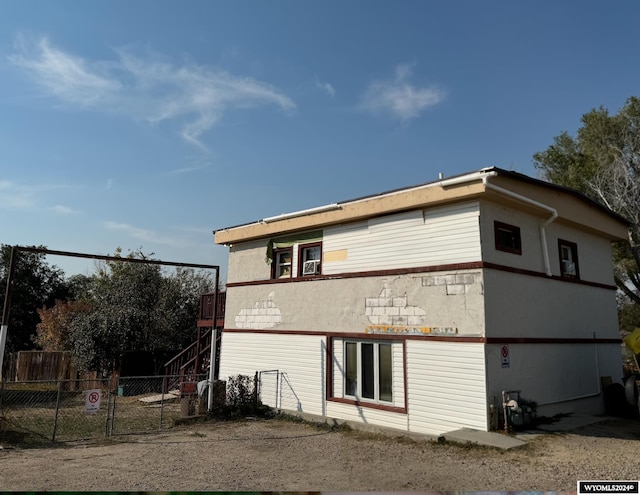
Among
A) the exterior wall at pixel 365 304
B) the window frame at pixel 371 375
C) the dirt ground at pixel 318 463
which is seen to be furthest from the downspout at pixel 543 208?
the window frame at pixel 371 375

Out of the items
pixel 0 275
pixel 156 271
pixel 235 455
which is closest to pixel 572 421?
pixel 235 455

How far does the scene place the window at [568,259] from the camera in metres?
13.9

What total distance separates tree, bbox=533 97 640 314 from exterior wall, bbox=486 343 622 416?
37.8 feet

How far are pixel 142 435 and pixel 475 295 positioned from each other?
9051 millimetres

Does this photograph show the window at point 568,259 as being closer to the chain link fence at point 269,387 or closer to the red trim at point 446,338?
the red trim at point 446,338

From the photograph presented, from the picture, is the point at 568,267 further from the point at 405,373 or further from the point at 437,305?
the point at 405,373

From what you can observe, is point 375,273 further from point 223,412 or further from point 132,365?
point 132,365

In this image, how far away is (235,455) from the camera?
32.1ft

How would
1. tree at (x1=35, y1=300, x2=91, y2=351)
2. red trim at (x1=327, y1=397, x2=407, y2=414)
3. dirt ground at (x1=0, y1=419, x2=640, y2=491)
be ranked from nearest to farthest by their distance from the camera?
dirt ground at (x1=0, y1=419, x2=640, y2=491) < red trim at (x1=327, y1=397, x2=407, y2=414) < tree at (x1=35, y1=300, x2=91, y2=351)

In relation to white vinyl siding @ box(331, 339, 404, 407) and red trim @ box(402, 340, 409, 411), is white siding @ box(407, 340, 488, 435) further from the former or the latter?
white vinyl siding @ box(331, 339, 404, 407)

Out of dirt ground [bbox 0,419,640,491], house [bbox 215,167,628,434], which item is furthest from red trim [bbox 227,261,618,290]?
dirt ground [bbox 0,419,640,491]

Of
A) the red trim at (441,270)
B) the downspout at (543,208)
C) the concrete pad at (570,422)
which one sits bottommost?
the concrete pad at (570,422)

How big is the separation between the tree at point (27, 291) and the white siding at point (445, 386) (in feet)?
113

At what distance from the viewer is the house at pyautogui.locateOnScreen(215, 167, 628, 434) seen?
11.1m
